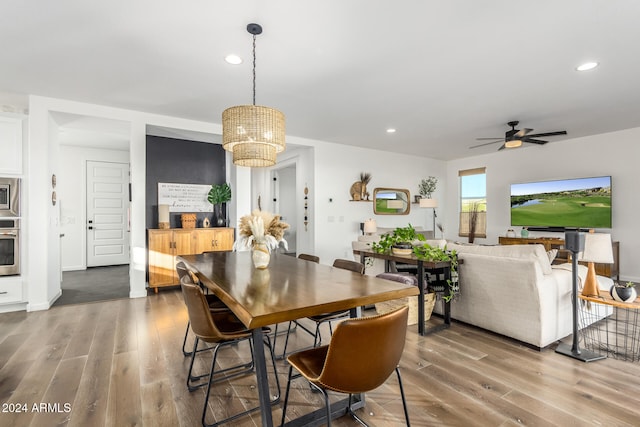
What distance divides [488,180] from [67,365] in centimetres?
761

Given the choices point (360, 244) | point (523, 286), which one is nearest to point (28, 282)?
point (360, 244)

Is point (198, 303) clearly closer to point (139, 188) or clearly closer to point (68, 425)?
point (68, 425)

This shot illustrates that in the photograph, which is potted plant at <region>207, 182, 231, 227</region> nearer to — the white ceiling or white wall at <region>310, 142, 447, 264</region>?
the white ceiling

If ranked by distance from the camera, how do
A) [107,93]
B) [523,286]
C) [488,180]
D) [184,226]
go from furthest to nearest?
[488,180] → [184,226] → [107,93] → [523,286]

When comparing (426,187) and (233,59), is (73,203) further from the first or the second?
(426,187)

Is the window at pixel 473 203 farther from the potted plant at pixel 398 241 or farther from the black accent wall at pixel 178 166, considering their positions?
the black accent wall at pixel 178 166

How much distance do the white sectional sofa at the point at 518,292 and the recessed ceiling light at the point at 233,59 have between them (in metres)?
2.82

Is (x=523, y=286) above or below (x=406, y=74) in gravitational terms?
below

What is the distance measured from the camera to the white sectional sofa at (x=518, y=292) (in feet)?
8.55

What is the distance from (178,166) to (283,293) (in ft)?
14.5

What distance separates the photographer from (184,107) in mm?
4070

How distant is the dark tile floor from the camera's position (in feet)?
14.0

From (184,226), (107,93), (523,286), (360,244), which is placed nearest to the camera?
(523,286)

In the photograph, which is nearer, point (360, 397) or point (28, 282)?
point (360, 397)
